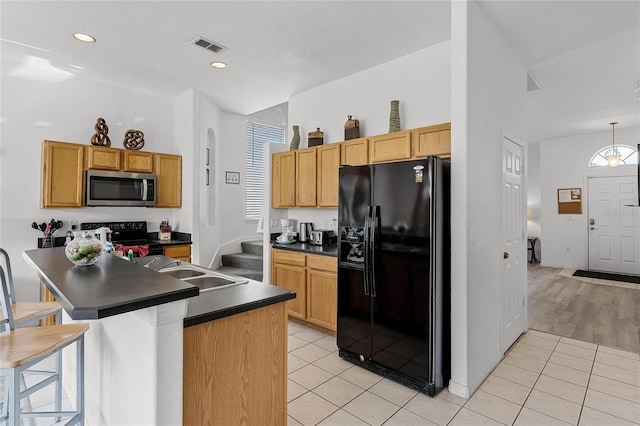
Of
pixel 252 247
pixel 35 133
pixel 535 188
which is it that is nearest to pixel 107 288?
pixel 35 133

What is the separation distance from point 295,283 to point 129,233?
2444mm

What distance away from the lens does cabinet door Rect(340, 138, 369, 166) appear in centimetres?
363

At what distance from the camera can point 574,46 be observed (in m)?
3.13

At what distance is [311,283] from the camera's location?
3.71 meters

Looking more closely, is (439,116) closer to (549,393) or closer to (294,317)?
(549,393)

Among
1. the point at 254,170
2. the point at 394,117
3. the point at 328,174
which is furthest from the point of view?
the point at 254,170

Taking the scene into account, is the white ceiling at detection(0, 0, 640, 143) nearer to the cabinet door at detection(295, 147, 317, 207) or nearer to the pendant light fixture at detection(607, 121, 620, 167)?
the cabinet door at detection(295, 147, 317, 207)

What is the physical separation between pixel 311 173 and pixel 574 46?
290 cm

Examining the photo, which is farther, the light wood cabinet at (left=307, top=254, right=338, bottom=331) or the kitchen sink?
the light wood cabinet at (left=307, top=254, right=338, bottom=331)

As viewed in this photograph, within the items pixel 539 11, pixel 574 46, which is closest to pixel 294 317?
pixel 539 11

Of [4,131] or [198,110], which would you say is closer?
[4,131]

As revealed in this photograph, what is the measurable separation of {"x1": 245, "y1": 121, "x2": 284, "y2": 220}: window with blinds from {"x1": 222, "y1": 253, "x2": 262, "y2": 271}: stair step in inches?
31.3

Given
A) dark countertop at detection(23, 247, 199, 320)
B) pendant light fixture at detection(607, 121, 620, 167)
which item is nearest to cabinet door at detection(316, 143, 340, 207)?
dark countertop at detection(23, 247, 199, 320)

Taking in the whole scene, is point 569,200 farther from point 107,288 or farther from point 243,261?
point 107,288
